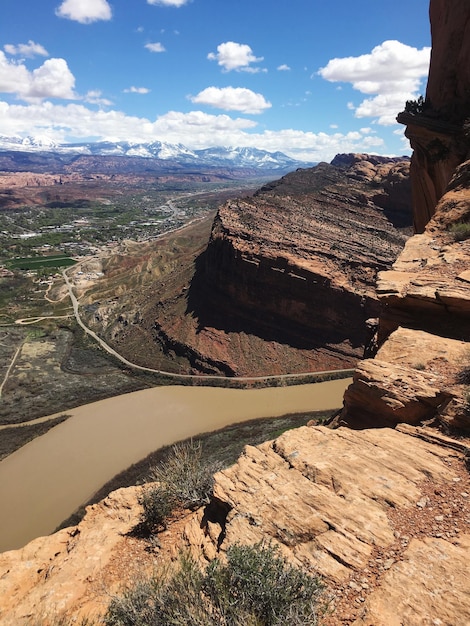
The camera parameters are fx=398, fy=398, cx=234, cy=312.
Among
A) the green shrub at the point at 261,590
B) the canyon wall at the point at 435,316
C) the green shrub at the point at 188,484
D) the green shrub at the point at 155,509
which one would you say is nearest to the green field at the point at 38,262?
the canyon wall at the point at 435,316

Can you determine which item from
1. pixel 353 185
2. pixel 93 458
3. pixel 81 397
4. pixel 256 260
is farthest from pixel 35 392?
pixel 353 185

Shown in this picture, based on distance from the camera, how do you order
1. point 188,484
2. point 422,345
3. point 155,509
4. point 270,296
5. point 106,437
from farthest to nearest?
point 270,296
point 106,437
point 422,345
point 188,484
point 155,509

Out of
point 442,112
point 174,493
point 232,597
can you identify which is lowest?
point 174,493

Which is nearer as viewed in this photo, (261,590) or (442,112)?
(261,590)

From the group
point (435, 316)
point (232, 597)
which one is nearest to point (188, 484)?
point (232, 597)

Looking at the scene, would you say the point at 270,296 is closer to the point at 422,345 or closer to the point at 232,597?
the point at 422,345

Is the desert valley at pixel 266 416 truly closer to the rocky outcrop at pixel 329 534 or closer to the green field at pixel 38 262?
the rocky outcrop at pixel 329 534
